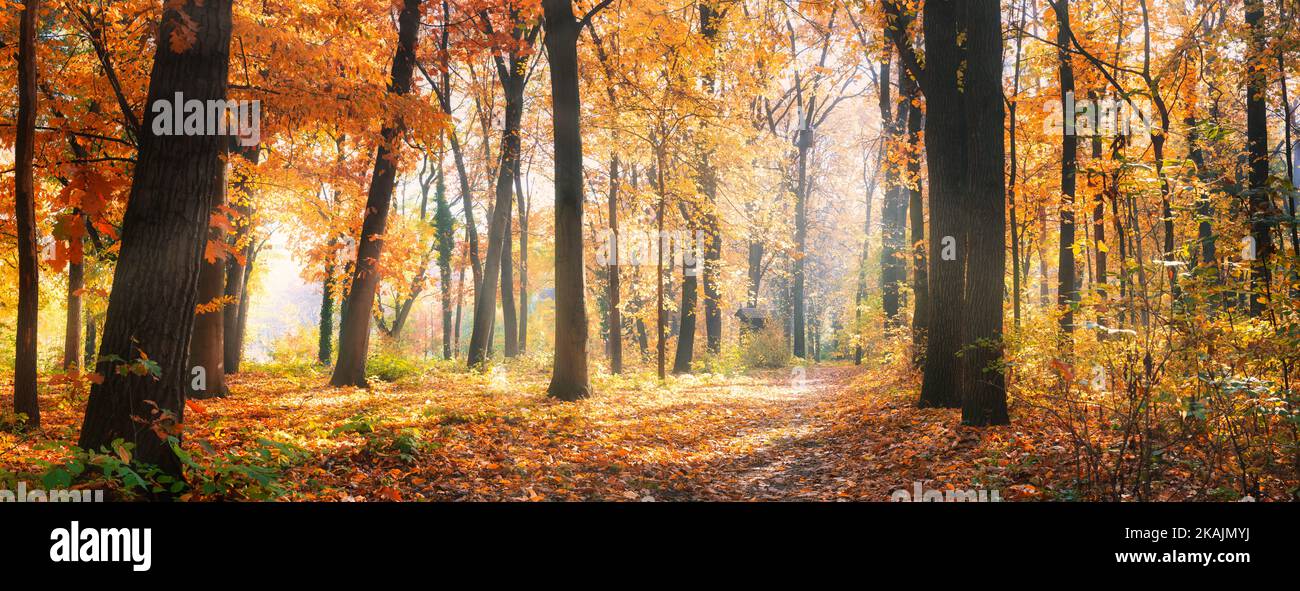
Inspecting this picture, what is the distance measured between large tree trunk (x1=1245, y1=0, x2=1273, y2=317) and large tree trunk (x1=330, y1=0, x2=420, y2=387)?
40.5 feet

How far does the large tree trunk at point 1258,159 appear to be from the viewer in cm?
555

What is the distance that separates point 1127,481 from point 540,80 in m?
→ 21.1

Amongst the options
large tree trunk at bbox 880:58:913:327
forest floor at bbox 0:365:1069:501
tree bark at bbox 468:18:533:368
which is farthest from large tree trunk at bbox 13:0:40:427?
large tree trunk at bbox 880:58:913:327

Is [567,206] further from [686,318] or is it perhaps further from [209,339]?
[686,318]

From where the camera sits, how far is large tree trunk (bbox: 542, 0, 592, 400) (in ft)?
39.6

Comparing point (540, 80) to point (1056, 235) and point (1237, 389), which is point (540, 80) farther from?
point (1237, 389)

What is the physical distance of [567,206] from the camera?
12094 mm

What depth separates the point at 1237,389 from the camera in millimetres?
4277
